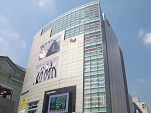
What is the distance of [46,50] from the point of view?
1991 inches

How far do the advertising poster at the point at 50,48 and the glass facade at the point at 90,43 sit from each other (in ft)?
11.3

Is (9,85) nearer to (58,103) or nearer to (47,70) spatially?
(47,70)

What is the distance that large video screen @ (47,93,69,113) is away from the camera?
112 ft

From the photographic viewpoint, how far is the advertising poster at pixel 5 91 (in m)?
56.4

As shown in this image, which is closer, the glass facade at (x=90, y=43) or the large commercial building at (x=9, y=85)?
the glass facade at (x=90, y=43)

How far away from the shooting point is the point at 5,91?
189ft

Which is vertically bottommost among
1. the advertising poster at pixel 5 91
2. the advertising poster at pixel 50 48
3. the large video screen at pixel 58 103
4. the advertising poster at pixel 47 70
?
the large video screen at pixel 58 103

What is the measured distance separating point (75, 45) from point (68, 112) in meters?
18.3

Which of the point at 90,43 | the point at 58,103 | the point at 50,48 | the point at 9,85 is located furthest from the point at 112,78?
the point at 9,85

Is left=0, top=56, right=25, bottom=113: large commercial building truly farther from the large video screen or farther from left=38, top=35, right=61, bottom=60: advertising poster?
the large video screen

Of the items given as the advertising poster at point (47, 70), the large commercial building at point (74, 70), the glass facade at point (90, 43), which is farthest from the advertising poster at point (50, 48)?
the glass facade at point (90, 43)

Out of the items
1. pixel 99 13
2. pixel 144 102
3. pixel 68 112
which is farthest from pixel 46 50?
pixel 144 102

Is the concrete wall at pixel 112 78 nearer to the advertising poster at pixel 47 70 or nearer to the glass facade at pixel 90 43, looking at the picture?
the glass facade at pixel 90 43

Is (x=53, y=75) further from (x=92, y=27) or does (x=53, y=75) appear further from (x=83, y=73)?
(x=92, y=27)
